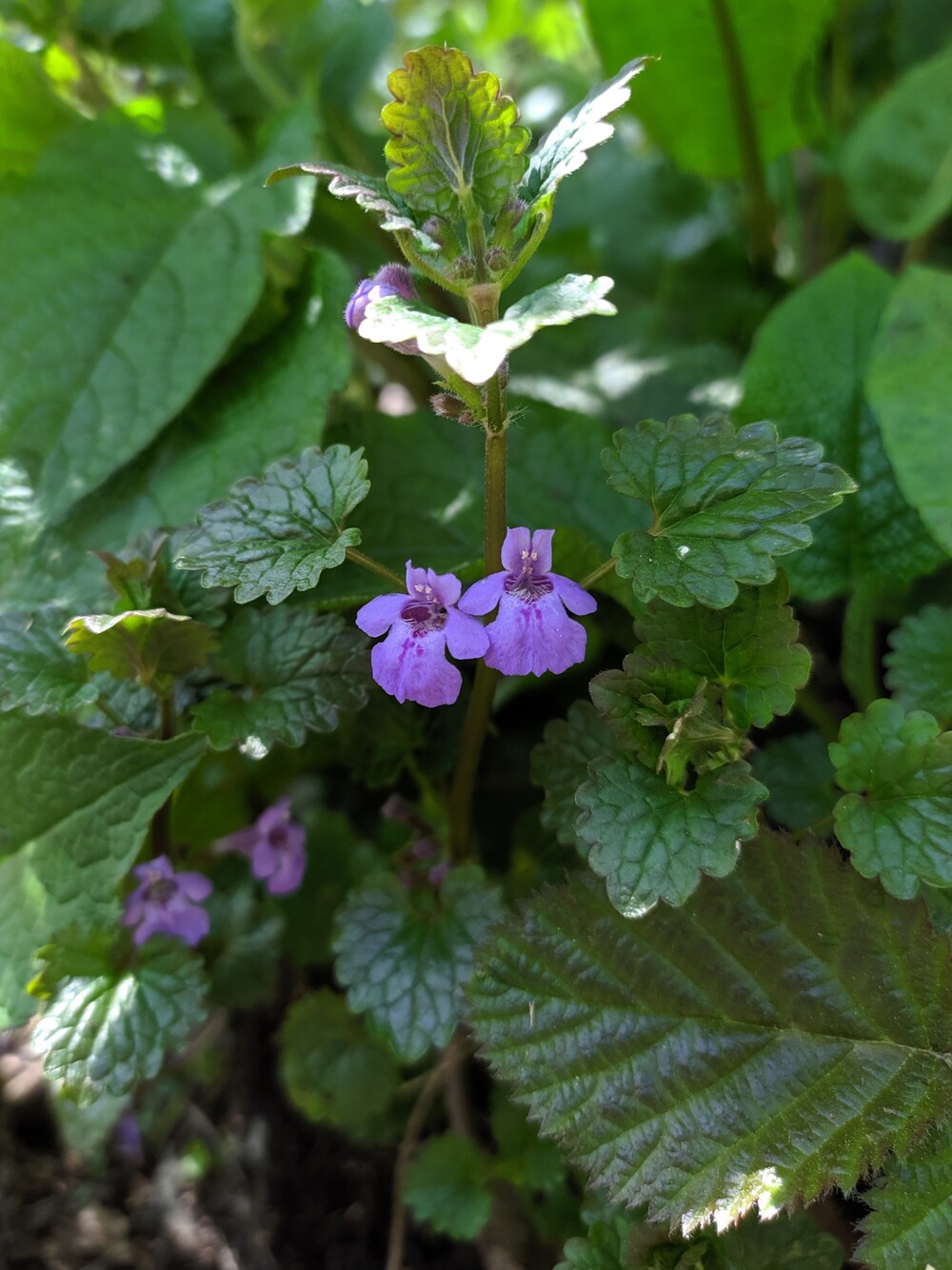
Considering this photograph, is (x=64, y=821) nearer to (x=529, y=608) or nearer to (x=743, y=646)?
(x=529, y=608)

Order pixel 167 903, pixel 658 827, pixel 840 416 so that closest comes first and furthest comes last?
pixel 658 827 < pixel 167 903 < pixel 840 416

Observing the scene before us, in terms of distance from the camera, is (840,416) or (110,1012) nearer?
(110,1012)

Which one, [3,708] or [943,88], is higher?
[943,88]

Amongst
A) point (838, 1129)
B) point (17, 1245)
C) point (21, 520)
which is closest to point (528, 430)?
point (21, 520)

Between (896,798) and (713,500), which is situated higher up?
(713,500)

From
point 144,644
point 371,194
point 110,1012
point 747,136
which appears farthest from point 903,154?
point 110,1012

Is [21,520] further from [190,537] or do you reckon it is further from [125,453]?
[190,537]
